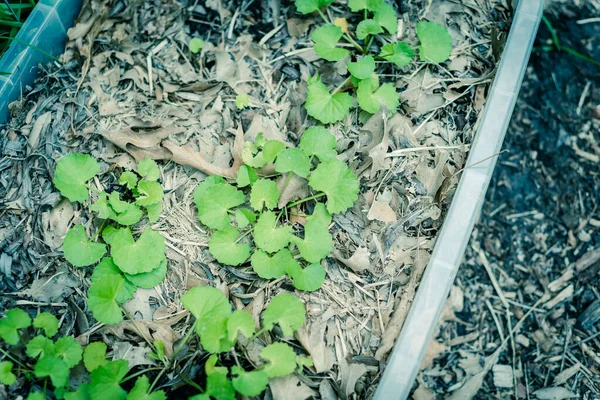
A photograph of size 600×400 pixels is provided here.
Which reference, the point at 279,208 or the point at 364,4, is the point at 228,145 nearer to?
the point at 279,208

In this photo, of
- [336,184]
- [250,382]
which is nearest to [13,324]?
[250,382]

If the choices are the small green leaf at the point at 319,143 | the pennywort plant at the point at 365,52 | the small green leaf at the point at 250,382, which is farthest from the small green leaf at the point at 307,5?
the small green leaf at the point at 250,382

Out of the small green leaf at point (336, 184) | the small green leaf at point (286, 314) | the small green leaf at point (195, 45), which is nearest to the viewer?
the small green leaf at point (286, 314)

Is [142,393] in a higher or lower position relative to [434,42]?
lower

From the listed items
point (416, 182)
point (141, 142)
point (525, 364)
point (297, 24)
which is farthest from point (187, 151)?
point (525, 364)

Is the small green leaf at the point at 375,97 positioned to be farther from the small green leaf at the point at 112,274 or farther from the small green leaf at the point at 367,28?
the small green leaf at the point at 112,274

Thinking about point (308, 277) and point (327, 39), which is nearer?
point (308, 277)

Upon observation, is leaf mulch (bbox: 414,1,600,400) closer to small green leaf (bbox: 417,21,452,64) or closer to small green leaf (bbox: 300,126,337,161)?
small green leaf (bbox: 417,21,452,64)
